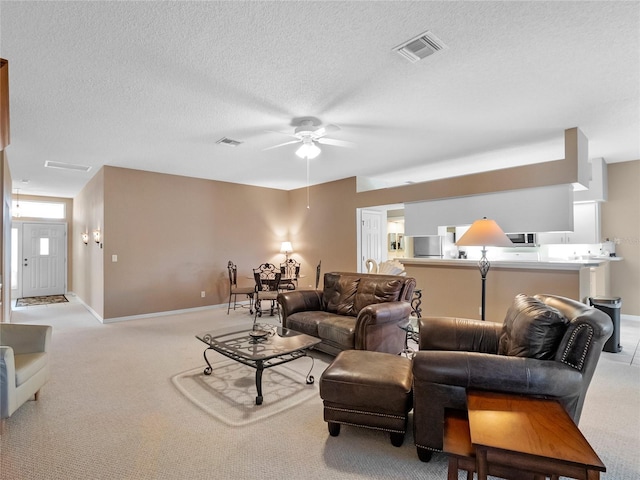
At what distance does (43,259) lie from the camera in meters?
8.68

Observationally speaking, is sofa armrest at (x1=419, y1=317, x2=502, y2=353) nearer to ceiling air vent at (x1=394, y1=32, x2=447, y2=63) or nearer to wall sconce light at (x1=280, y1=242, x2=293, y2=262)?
ceiling air vent at (x1=394, y1=32, x2=447, y2=63)

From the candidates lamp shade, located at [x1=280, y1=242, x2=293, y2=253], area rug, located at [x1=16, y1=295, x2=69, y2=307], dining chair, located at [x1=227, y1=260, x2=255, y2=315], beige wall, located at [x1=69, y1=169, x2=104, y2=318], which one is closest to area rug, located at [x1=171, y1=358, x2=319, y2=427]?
dining chair, located at [x1=227, y1=260, x2=255, y2=315]

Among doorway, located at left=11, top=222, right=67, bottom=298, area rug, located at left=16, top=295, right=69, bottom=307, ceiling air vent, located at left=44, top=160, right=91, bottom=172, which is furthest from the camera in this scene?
doorway, located at left=11, top=222, right=67, bottom=298

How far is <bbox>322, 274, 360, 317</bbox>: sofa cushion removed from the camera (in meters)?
4.08

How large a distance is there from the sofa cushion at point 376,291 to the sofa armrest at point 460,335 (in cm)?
110

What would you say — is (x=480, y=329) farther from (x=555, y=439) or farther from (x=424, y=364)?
(x=555, y=439)

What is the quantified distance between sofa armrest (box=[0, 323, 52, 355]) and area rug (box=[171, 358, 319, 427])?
1.13 meters

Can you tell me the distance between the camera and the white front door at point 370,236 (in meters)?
6.88

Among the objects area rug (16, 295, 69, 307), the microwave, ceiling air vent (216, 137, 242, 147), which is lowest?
area rug (16, 295, 69, 307)

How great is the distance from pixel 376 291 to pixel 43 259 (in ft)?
30.6

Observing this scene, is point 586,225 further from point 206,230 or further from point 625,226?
point 206,230

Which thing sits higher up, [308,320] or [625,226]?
[625,226]

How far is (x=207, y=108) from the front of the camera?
3365mm

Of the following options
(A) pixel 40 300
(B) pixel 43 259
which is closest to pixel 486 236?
(A) pixel 40 300
